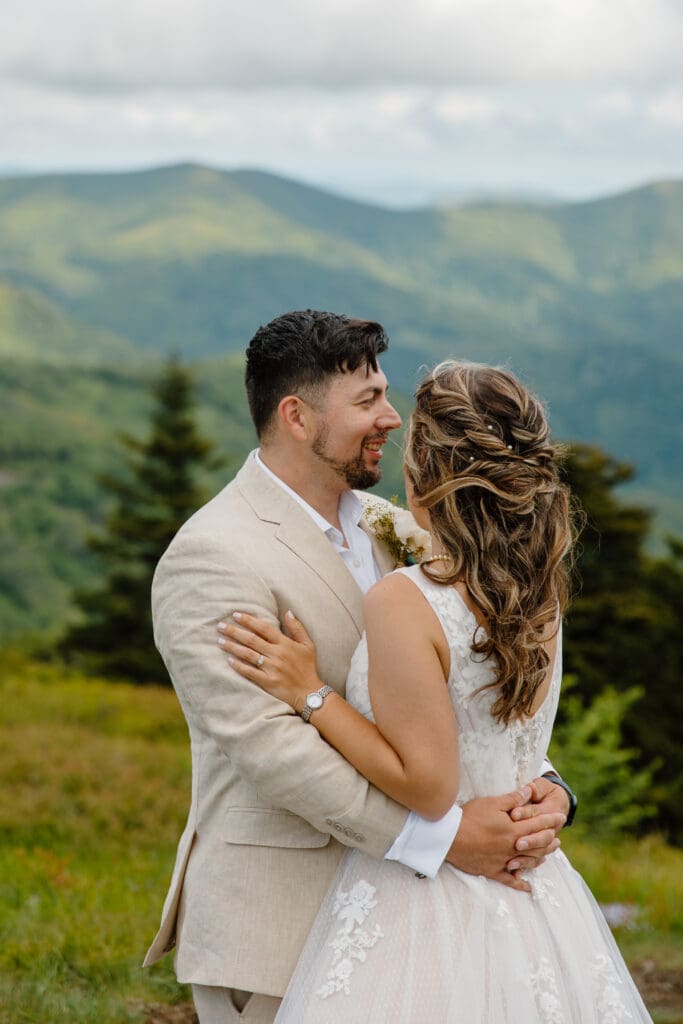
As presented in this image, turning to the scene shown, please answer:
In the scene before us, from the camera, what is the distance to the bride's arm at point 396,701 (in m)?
2.95

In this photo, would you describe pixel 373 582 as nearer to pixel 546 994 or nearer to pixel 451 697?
pixel 451 697

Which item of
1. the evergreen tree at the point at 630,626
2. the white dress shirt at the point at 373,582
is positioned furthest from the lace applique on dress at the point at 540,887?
the evergreen tree at the point at 630,626

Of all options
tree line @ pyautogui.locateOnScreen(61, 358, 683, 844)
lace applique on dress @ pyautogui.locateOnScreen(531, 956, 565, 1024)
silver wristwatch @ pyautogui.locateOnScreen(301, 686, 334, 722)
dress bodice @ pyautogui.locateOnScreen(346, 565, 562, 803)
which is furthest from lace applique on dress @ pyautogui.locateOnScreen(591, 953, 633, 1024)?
tree line @ pyautogui.locateOnScreen(61, 358, 683, 844)

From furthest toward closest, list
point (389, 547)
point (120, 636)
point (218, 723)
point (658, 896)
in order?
1. point (120, 636)
2. point (658, 896)
3. point (389, 547)
4. point (218, 723)

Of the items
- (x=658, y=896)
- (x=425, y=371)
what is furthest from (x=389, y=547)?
(x=658, y=896)

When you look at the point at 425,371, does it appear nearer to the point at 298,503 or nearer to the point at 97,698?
the point at 298,503

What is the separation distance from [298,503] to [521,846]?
111cm

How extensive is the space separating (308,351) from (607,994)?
1924 mm

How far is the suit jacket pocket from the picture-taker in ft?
10.7

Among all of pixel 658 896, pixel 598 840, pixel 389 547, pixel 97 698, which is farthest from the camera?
pixel 97 698

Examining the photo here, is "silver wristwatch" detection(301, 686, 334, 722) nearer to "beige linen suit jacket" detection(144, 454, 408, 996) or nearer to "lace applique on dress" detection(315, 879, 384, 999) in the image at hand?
"beige linen suit jacket" detection(144, 454, 408, 996)

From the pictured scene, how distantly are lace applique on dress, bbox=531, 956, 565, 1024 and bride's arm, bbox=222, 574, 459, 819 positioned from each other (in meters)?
0.50

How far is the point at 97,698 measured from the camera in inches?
674

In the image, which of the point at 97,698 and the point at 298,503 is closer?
the point at 298,503
